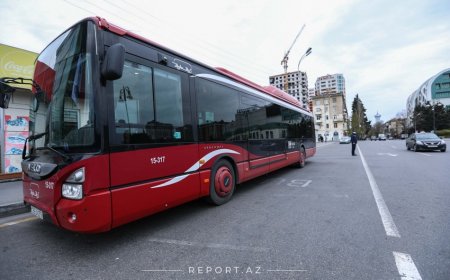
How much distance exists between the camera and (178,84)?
14.1ft

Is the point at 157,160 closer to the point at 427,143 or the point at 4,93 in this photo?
the point at 4,93

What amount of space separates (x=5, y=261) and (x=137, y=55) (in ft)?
10.7

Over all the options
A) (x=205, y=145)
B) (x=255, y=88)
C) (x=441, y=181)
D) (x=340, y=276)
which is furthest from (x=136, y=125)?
(x=441, y=181)

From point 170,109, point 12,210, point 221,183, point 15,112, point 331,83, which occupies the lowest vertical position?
point 12,210

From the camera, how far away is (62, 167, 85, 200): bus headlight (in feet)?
9.20

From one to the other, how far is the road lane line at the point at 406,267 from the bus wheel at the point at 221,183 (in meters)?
3.21

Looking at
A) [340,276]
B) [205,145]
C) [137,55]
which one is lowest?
[340,276]

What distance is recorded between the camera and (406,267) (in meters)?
2.59

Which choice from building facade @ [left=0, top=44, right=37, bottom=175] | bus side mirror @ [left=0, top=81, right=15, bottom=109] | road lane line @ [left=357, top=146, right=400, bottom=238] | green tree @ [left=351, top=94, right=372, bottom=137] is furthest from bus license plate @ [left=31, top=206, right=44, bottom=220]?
green tree @ [left=351, top=94, right=372, bottom=137]

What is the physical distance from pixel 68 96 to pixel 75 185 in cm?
125

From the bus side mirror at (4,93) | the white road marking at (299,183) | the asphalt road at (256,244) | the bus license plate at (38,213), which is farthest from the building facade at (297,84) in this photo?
the bus license plate at (38,213)

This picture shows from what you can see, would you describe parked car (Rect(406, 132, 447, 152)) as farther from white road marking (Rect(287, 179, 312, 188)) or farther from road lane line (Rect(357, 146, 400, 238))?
white road marking (Rect(287, 179, 312, 188))

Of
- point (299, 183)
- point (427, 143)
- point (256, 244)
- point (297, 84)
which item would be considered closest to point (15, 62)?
point (256, 244)

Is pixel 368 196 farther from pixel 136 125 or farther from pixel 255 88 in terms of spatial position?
pixel 136 125
